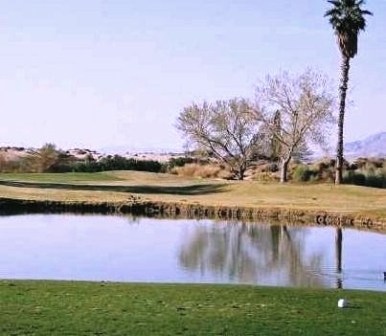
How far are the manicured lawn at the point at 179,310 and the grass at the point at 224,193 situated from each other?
23897 mm

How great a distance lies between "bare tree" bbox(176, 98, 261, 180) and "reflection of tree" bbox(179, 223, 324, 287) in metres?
33.0

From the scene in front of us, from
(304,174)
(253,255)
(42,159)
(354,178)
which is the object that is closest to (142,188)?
(304,174)

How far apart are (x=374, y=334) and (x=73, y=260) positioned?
14598mm

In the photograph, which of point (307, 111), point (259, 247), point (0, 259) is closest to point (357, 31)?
point (307, 111)

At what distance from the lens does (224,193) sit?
172ft

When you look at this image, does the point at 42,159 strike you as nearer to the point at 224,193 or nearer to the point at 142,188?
the point at 142,188

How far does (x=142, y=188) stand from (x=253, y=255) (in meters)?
29.0

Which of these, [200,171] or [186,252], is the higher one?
[200,171]

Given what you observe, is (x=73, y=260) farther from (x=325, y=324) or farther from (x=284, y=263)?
(x=325, y=324)

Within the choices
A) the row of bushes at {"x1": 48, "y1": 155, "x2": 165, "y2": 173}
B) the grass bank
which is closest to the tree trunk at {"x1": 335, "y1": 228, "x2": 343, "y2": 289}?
the grass bank

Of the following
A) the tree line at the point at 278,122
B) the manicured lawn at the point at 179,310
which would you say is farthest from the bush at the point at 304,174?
the manicured lawn at the point at 179,310

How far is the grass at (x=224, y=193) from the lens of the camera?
4419cm

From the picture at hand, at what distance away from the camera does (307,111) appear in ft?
206

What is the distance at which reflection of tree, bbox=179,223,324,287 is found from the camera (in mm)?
22125
